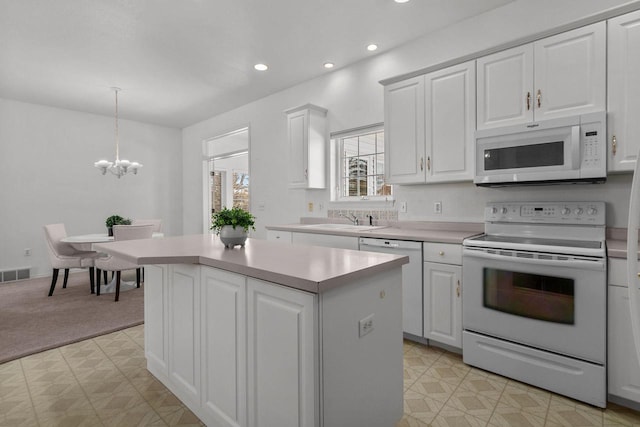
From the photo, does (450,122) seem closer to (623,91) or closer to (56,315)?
(623,91)

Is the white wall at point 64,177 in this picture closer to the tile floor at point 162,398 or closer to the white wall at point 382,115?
the white wall at point 382,115

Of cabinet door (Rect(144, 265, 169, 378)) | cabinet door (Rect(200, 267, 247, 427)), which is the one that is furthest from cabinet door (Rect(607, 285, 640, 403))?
cabinet door (Rect(144, 265, 169, 378))

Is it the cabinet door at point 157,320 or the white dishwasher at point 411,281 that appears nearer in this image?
the cabinet door at point 157,320

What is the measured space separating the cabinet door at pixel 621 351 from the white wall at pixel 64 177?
6691 millimetres

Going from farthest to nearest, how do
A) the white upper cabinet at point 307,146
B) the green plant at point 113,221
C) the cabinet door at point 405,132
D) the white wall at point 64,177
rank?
the white wall at point 64,177, the green plant at point 113,221, the white upper cabinet at point 307,146, the cabinet door at point 405,132

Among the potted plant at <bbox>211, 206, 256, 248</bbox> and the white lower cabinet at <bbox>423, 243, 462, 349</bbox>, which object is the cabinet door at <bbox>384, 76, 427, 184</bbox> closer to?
the white lower cabinet at <bbox>423, 243, 462, 349</bbox>

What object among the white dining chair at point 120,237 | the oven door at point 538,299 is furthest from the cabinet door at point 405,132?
the white dining chair at point 120,237

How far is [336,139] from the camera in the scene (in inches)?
161

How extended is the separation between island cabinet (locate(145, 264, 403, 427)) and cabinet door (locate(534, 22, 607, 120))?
1683 millimetres

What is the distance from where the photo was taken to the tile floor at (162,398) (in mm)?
1783

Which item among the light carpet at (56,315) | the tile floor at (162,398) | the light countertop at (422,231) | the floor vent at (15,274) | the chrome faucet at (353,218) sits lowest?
the tile floor at (162,398)

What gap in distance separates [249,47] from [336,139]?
1.39 m

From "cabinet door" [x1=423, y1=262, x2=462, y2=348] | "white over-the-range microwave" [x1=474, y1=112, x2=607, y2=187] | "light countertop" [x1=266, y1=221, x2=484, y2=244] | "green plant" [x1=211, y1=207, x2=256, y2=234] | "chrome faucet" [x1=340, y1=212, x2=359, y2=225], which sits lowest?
"cabinet door" [x1=423, y1=262, x2=462, y2=348]

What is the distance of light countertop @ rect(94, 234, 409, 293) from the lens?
1237mm
